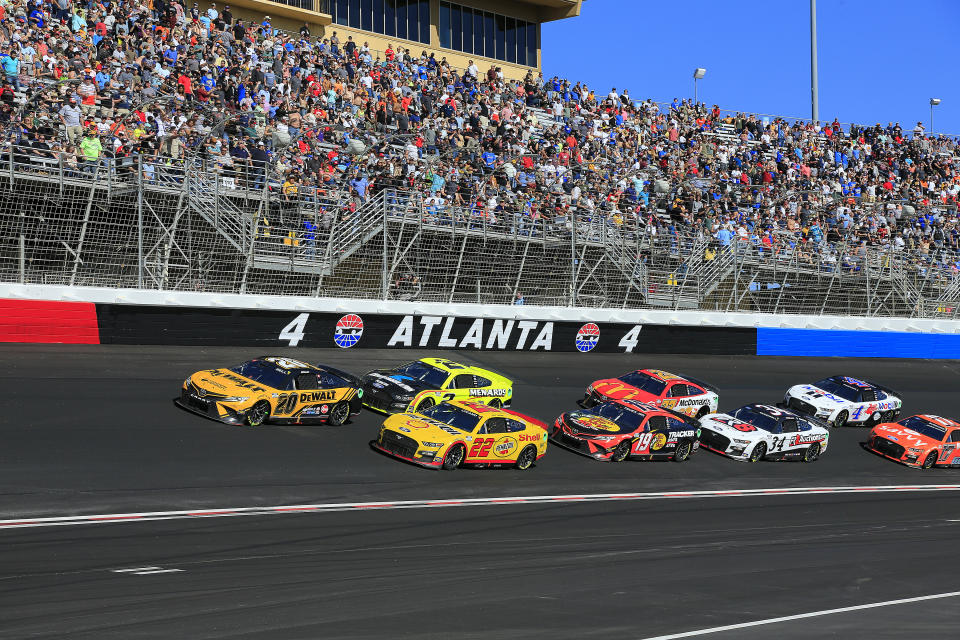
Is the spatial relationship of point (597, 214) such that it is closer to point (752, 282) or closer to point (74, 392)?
point (752, 282)

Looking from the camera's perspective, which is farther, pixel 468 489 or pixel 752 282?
pixel 752 282

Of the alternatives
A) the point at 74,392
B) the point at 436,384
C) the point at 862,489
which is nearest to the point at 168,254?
the point at 74,392

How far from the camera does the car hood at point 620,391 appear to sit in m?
23.9

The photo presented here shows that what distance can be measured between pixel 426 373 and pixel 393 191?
5.27 metres

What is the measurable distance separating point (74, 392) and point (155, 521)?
681 cm

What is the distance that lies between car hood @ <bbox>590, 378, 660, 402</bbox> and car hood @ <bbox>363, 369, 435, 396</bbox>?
175 inches

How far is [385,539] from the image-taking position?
542 inches

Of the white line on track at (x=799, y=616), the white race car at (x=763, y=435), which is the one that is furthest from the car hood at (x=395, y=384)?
the white line on track at (x=799, y=616)

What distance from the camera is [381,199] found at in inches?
993

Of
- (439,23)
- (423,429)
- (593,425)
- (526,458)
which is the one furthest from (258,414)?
(439,23)

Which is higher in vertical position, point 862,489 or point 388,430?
point 388,430

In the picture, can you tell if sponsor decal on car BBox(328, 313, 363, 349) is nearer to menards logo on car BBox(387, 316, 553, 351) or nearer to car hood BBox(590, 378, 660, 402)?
menards logo on car BBox(387, 316, 553, 351)

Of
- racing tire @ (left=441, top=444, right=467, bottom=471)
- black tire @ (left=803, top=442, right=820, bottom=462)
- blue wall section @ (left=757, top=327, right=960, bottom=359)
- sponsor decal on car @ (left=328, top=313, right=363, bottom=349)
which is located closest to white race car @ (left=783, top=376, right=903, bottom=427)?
black tire @ (left=803, top=442, right=820, bottom=462)

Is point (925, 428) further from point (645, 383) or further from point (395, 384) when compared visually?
point (395, 384)
